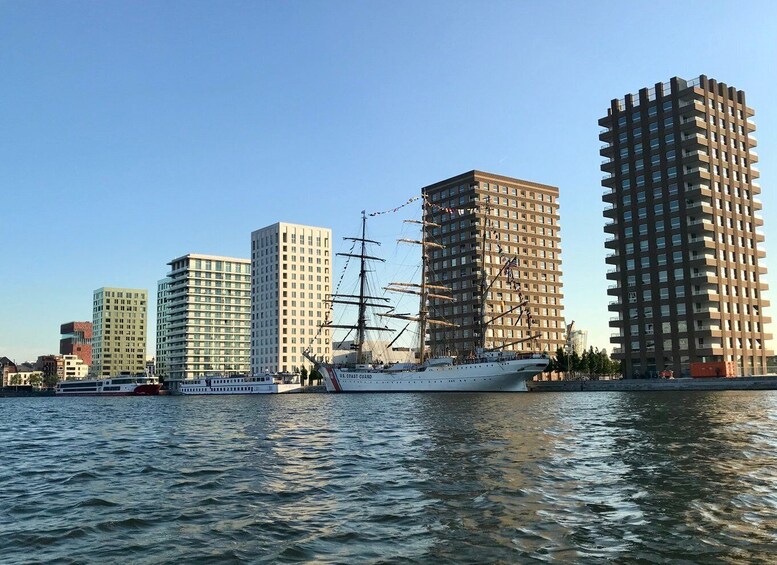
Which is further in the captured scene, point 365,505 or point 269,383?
point 269,383

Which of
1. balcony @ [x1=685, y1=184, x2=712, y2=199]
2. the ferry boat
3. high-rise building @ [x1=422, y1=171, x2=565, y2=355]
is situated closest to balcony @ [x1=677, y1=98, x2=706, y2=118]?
balcony @ [x1=685, y1=184, x2=712, y2=199]

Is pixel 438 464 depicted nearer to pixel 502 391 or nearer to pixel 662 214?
pixel 502 391

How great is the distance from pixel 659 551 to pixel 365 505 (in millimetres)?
7053

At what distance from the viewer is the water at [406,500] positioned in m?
12.3

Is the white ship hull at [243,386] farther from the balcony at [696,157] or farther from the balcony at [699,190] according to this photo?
the balcony at [696,157]

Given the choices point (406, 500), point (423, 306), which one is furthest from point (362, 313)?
point (406, 500)

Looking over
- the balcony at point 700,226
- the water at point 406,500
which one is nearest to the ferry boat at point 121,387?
the balcony at point 700,226

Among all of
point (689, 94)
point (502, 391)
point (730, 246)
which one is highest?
point (689, 94)

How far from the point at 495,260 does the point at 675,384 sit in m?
82.8

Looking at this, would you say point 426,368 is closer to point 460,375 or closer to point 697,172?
point 460,375

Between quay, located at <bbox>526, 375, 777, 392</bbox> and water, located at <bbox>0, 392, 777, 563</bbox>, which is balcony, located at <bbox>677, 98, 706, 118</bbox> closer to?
quay, located at <bbox>526, 375, 777, 392</bbox>

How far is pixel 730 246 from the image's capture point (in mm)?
125375

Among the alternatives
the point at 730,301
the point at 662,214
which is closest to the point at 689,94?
the point at 662,214

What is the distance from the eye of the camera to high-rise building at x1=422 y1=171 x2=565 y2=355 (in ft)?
577
